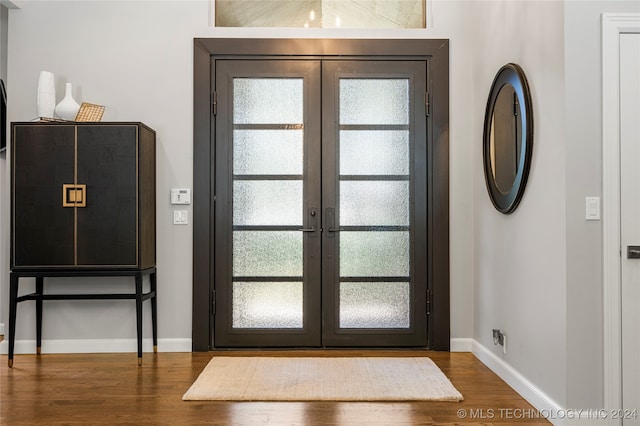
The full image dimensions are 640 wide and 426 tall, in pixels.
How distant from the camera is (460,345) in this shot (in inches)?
165

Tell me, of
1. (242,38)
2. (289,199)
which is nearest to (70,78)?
Answer: (242,38)

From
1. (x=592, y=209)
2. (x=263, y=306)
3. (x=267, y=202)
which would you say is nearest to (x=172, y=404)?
(x=263, y=306)

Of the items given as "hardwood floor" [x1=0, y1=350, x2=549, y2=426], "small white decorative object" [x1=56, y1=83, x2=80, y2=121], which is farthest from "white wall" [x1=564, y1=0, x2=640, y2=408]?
"small white decorative object" [x1=56, y1=83, x2=80, y2=121]

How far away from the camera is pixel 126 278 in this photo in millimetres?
4137

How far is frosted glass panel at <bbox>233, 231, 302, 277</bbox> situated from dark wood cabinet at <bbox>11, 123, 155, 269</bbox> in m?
0.76

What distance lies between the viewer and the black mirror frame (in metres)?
3.00

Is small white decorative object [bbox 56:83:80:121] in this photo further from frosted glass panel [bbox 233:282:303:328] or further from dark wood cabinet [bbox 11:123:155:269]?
frosted glass panel [bbox 233:282:303:328]

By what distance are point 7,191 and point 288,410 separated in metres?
2.87

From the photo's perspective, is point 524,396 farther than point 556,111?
Yes

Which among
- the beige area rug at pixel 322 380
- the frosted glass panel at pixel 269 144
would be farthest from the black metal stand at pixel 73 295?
the frosted glass panel at pixel 269 144

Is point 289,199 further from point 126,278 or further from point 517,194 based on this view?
point 517,194

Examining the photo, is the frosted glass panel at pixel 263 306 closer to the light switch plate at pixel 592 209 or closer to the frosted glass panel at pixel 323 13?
the frosted glass panel at pixel 323 13

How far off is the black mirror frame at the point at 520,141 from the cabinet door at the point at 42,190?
9.22 ft

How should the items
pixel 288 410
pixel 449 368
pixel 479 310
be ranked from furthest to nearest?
pixel 479 310 → pixel 449 368 → pixel 288 410
